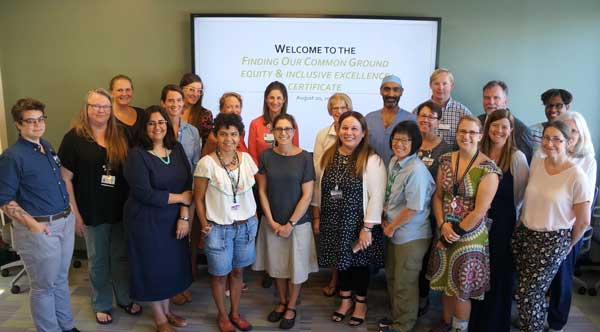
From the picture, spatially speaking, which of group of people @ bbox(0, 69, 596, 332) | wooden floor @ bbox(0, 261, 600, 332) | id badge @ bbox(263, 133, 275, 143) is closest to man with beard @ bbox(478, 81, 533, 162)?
group of people @ bbox(0, 69, 596, 332)

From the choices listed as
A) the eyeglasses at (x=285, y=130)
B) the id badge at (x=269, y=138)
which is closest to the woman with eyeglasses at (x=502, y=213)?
the eyeglasses at (x=285, y=130)

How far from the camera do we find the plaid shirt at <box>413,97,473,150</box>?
10.3 ft

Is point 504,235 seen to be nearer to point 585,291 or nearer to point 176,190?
point 585,291

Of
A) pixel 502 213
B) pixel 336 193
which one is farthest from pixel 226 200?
pixel 502 213

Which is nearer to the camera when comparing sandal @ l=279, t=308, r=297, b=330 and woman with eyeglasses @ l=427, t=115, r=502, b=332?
woman with eyeglasses @ l=427, t=115, r=502, b=332

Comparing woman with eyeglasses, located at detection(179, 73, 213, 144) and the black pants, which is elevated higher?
woman with eyeglasses, located at detection(179, 73, 213, 144)

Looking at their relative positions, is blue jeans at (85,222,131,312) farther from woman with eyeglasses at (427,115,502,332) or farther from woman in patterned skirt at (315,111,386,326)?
woman with eyeglasses at (427,115,502,332)

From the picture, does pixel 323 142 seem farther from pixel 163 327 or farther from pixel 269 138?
pixel 163 327

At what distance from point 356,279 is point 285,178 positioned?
2.99 feet

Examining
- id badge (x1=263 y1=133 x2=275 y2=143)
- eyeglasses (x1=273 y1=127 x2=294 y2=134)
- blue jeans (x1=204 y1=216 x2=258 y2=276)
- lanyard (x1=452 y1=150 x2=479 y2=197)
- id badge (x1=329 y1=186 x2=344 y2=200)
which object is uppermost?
eyeglasses (x1=273 y1=127 x2=294 y2=134)

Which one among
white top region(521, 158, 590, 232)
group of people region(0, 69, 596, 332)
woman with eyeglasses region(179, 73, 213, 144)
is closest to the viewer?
white top region(521, 158, 590, 232)

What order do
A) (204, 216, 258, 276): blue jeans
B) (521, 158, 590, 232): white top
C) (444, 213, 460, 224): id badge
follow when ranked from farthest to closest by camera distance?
(204, 216, 258, 276): blue jeans < (444, 213, 460, 224): id badge < (521, 158, 590, 232): white top

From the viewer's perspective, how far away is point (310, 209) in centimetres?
307

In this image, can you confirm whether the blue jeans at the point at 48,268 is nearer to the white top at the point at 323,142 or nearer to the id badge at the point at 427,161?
the white top at the point at 323,142
